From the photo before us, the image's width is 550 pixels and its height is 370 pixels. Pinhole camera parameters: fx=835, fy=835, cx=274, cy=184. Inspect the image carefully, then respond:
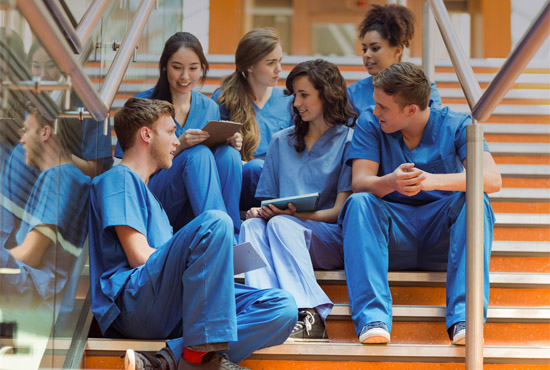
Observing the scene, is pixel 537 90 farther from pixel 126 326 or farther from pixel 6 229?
pixel 6 229

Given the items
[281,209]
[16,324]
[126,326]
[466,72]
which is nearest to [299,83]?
[281,209]

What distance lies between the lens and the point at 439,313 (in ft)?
7.93

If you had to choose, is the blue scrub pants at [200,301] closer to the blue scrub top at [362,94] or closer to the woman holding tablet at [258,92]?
the woman holding tablet at [258,92]

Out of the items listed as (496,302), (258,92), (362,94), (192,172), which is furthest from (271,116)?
(496,302)

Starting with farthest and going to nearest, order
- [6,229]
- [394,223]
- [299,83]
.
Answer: [299,83], [394,223], [6,229]

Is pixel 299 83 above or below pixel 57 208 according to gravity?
above

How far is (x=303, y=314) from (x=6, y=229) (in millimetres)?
1039

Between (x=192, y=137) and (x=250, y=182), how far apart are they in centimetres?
41

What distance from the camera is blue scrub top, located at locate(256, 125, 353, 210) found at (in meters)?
2.89

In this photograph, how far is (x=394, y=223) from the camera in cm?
259

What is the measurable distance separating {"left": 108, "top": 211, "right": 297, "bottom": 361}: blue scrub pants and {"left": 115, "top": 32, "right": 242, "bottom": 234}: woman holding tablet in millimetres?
635

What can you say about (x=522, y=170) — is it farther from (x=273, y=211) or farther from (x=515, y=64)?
(x=515, y=64)

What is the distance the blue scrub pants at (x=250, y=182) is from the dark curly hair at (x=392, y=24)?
31.0 inches

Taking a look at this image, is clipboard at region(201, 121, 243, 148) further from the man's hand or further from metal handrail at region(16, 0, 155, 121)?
the man's hand
